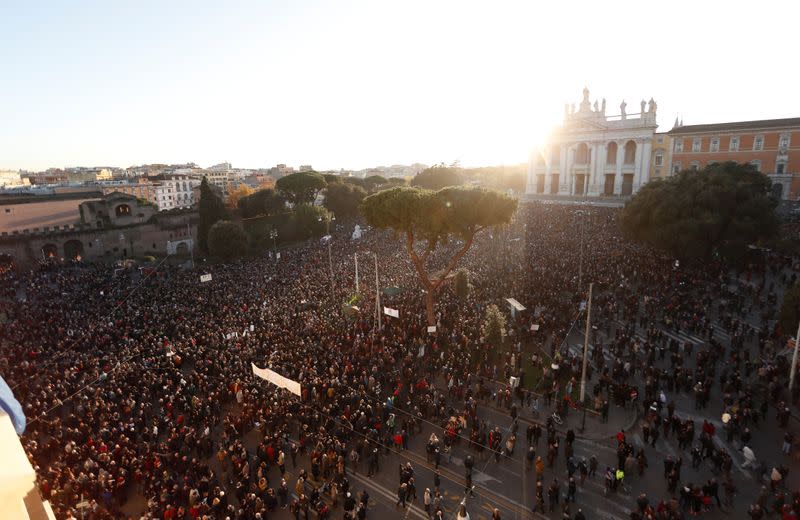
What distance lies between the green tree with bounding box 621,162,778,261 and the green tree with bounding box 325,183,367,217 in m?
35.5

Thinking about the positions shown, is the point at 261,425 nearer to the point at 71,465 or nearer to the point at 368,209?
the point at 71,465

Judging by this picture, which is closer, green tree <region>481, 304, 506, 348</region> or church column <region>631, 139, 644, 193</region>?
green tree <region>481, 304, 506, 348</region>

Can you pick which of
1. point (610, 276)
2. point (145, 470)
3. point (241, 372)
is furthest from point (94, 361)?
point (610, 276)

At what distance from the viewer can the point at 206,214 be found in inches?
1684

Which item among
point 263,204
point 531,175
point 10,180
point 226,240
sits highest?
point 531,175

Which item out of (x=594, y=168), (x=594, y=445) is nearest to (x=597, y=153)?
(x=594, y=168)

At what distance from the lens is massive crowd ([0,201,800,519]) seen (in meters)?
11.0

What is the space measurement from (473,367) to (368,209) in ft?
26.6

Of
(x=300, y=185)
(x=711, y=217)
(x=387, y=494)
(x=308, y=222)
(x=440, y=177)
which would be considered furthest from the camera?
(x=440, y=177)

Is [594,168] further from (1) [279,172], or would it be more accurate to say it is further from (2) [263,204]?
(1) [279,172]

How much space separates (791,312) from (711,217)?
10.4 metres

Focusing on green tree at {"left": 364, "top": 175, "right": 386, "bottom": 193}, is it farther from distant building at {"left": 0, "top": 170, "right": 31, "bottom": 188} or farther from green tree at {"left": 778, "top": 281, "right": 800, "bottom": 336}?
distant building at {"left": 0, "top": 170, "right": 31, "bottom": 188}

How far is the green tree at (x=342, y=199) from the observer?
55.6m

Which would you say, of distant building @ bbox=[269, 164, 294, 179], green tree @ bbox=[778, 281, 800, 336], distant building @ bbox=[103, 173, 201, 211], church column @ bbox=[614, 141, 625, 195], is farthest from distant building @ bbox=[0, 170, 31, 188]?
green tree @ bbox=[778, 281, 800, 336]
